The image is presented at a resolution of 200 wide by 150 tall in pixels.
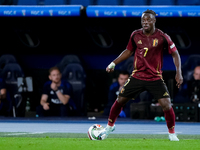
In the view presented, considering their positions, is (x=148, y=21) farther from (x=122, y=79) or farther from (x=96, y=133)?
(x=122, y=79)

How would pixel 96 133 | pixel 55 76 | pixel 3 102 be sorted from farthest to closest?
pixel 3 102 → pixel 55 76 → pixel 96 133

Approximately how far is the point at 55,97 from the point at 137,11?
13.8ft

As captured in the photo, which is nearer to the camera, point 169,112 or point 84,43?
point 169,112

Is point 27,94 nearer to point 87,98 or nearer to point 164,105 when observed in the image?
point 87,98

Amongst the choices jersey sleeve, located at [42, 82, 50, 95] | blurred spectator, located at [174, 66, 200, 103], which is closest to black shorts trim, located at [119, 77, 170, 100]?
blurred spectator, located at [174, 66, 200, 103]

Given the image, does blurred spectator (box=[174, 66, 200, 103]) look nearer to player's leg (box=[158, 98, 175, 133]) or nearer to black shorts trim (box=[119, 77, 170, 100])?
player's leg (box=[158, 98, 175, 133])

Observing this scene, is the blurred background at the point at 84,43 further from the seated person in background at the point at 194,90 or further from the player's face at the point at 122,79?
the seated person in background at the point at 194,90

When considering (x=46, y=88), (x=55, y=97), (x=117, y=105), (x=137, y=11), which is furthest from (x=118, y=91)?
(x=117, y=105)

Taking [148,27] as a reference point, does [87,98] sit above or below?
below

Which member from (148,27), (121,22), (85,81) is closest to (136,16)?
(121,22)

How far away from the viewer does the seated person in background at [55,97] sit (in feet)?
55.0

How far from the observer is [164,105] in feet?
22.5

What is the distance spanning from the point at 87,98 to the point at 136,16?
3.72 m

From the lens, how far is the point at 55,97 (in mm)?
16828
